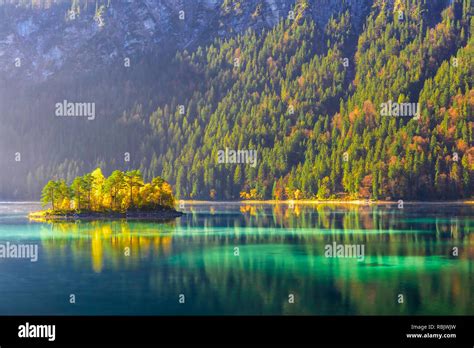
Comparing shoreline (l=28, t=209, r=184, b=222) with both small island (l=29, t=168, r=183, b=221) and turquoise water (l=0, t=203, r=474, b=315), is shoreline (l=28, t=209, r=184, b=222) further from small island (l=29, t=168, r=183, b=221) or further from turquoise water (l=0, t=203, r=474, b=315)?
turquoise water (l=0, t=203, r=474, b=315)

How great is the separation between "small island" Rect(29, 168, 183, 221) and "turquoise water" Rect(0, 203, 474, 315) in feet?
117

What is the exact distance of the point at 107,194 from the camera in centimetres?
15588

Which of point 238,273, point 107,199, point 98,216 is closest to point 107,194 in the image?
point 107,199

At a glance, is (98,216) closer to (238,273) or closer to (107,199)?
(107,199)

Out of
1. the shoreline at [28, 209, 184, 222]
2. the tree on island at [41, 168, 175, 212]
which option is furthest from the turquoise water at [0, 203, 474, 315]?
the tree on island at [41, 168, 175, 212]

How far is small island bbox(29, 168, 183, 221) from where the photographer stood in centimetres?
15375

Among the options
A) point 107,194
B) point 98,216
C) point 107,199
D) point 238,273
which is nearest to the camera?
point 238,273

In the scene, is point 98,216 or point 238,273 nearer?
point 238,273

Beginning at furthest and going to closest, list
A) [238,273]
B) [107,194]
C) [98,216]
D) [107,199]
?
[107,199] < [107,194] < [98,216] < [238,273]

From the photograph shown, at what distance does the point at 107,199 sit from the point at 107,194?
4.21 feet

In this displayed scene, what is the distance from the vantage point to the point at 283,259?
8356 centimetres
